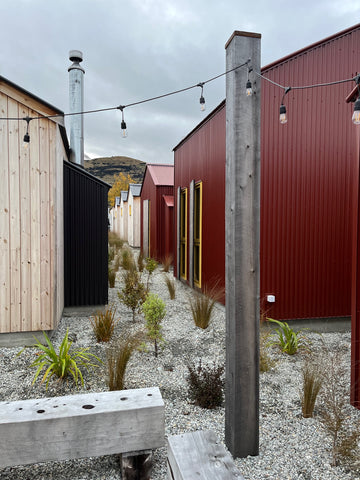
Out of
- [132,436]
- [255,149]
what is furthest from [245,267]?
[132,436]

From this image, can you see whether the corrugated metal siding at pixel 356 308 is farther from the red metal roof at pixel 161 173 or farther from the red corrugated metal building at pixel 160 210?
the red metal roof at pixel 161 173

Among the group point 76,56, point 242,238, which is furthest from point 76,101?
point 242,238

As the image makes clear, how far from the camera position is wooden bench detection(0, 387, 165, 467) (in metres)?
1.88

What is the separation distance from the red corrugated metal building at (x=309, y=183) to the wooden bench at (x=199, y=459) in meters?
3.39

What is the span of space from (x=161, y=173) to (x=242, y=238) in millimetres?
11981

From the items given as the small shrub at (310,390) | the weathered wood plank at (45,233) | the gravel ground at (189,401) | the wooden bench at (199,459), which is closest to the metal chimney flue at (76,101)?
the weathered wood plank at (45,233)

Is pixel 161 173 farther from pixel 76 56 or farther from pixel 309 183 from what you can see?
pixel 309 183

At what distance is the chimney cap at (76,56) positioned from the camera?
23.6 ft

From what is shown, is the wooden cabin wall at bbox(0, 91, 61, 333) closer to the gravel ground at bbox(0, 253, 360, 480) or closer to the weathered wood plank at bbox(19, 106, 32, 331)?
the weathered wood plank at bbox(19, 106, 32, 331)

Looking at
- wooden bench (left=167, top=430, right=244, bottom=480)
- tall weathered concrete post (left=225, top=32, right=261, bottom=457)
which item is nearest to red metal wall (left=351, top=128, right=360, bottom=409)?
tall weathered concrete post (left=225, top=32, right=261, bottom=457)

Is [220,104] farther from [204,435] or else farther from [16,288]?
[204,435]

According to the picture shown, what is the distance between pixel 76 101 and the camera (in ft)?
23.5

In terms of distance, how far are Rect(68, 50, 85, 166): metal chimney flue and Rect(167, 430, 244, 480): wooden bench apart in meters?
6.42

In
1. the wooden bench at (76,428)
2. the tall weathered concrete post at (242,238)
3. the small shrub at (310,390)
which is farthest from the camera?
the small shrub at (310,390)
